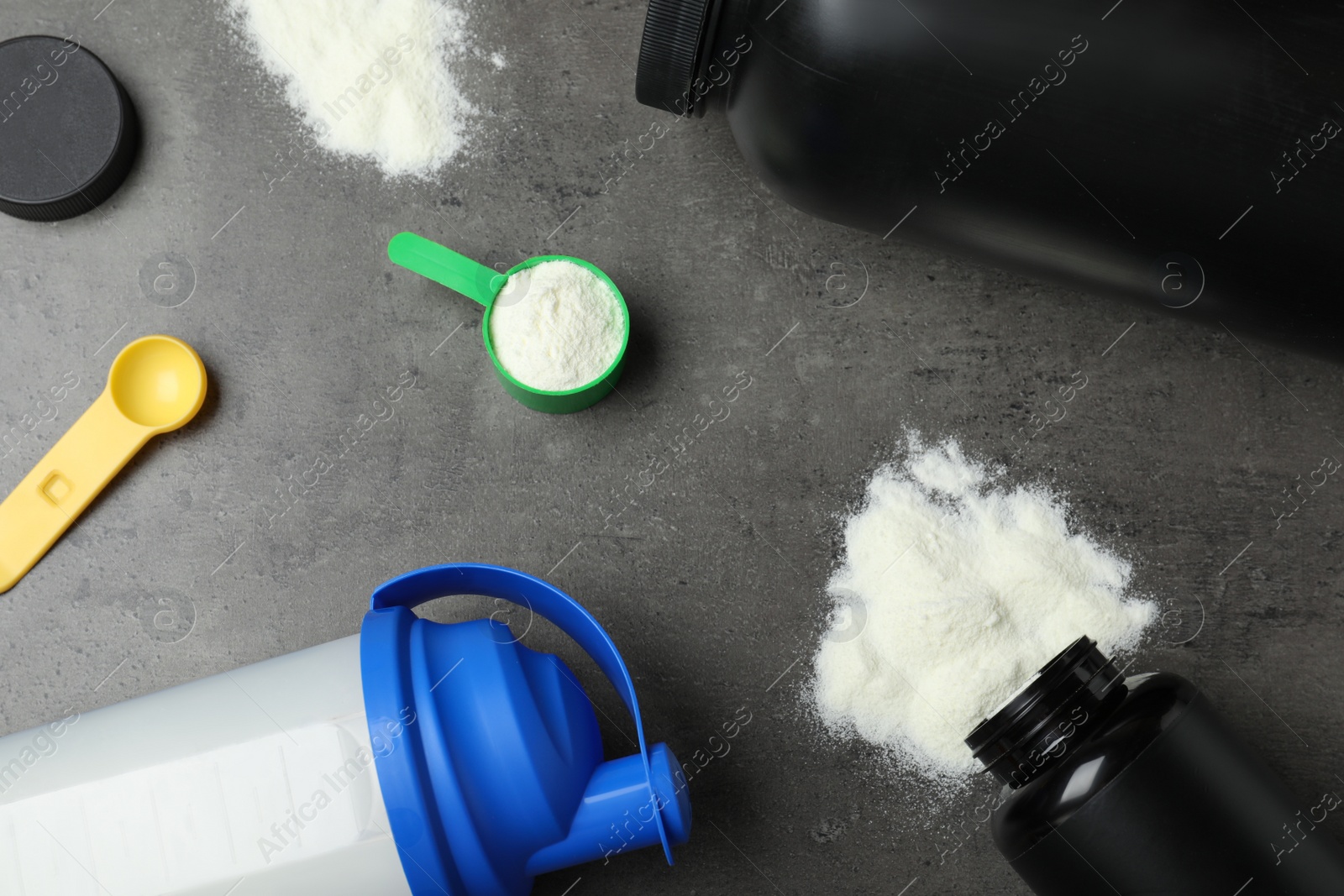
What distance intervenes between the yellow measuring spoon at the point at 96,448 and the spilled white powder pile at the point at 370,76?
0.92 ft

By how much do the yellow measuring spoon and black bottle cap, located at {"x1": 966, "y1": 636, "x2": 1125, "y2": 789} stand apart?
80 cm

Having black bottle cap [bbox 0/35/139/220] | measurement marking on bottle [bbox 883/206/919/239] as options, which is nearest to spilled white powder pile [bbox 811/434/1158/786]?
measurement marking on bottle [bbox 883/206/919/239]

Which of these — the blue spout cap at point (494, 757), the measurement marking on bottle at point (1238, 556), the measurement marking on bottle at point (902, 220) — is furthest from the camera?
the measurement marking on bottle at point (1238, 556)

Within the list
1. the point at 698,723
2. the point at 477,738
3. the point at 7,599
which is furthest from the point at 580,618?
the point at 7,599

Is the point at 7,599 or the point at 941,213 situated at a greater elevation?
the point at 7,599

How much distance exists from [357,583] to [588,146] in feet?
1.64

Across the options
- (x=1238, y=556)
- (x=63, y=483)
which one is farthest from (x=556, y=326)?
(x=1238, y=556)

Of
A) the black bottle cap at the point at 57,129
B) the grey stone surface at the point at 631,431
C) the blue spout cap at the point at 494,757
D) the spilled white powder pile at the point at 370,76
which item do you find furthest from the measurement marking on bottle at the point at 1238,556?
the black bottle cap at the point at 57,129

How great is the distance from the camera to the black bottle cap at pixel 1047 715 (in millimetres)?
674

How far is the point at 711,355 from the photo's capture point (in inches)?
34.2

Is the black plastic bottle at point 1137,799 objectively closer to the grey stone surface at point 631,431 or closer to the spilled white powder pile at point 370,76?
the grey stone surface at point 631,431

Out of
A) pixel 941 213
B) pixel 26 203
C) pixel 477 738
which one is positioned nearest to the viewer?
pixel 477 738

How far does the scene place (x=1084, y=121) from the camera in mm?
660

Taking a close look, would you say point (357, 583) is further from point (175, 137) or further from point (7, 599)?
point (175, 137)
